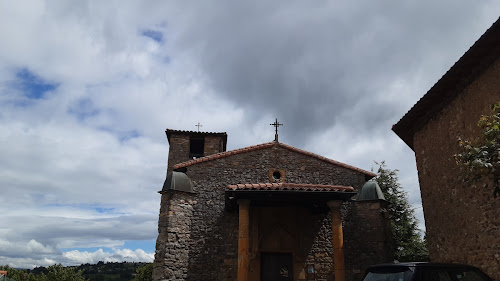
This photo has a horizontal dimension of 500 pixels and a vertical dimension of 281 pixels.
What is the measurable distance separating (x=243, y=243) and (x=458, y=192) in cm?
600

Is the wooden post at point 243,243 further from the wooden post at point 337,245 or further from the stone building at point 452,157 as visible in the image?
the stone building at point 452,157

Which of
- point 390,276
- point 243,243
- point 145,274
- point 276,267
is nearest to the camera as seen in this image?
point 390,276

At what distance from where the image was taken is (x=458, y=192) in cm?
797

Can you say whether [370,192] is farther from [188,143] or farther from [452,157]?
[188,143]

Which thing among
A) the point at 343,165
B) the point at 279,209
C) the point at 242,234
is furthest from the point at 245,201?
the point at 343,165

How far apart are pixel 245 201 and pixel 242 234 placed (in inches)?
40.0

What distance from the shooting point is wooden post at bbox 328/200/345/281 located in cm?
1011

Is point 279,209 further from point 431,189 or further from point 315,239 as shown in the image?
point 431,189

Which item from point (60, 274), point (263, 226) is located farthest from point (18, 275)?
→ point (263, 226)

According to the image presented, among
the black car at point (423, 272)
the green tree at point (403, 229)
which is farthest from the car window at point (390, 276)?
the green tree at point (403, 229)

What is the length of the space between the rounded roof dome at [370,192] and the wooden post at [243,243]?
16.4ft

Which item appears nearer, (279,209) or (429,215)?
(429,215)

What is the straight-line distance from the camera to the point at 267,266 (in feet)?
40.7

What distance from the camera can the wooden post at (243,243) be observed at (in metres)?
9.95
